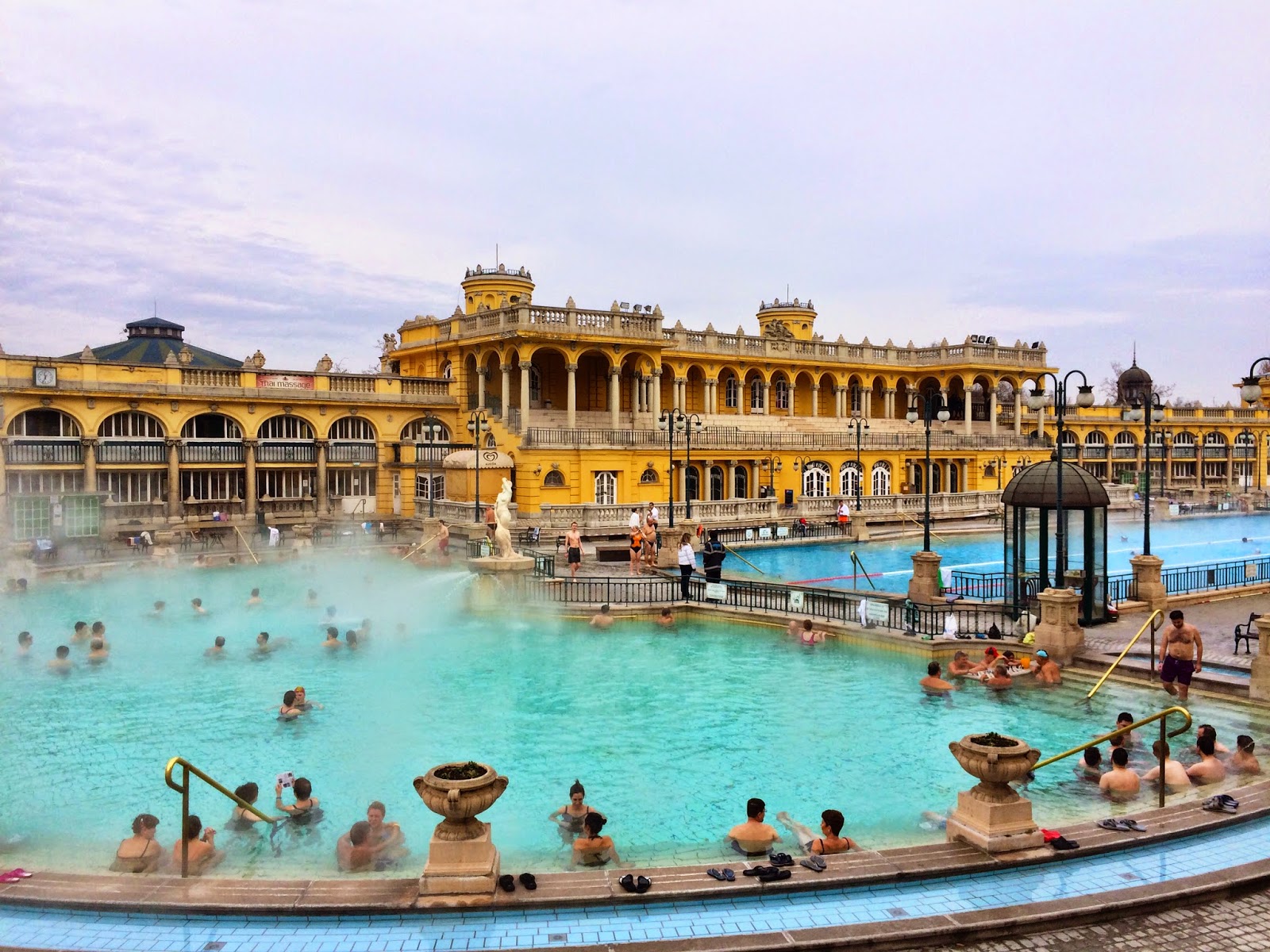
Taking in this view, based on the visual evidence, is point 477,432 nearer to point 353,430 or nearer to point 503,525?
point 503,525

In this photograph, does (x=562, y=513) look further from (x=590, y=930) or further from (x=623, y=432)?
(x=590, y=930)

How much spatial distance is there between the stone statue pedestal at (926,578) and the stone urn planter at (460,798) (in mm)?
15428

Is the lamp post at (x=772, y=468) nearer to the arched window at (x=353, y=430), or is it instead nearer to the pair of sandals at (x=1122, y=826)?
the arched window at (x=353, y=430)

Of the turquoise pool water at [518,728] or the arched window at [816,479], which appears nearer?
the turquoise pool water at [518,728]

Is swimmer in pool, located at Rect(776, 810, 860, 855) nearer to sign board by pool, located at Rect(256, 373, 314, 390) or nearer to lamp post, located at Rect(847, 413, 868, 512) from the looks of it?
sign board by pool, located at Rect(256, 373, 314, 390)

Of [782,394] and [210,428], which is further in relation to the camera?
[782,394]

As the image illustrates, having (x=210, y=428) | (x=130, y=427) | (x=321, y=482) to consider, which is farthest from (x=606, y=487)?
(x=130, y=427)

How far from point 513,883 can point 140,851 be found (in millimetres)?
4090

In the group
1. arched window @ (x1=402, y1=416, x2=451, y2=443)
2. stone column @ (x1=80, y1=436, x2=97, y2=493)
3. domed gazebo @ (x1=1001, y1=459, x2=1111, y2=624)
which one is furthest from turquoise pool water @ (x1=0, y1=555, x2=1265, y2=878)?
arched window @ (x1=402, y1=416, x2=451, y2=443)

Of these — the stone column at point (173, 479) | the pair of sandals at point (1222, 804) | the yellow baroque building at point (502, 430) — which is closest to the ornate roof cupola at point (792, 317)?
the yellow baroque building at point (502, 430)

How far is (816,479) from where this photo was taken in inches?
1922

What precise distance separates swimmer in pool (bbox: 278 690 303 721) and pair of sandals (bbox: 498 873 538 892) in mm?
7456

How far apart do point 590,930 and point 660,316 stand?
38680 mm

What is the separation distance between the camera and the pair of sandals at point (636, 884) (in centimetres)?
791
